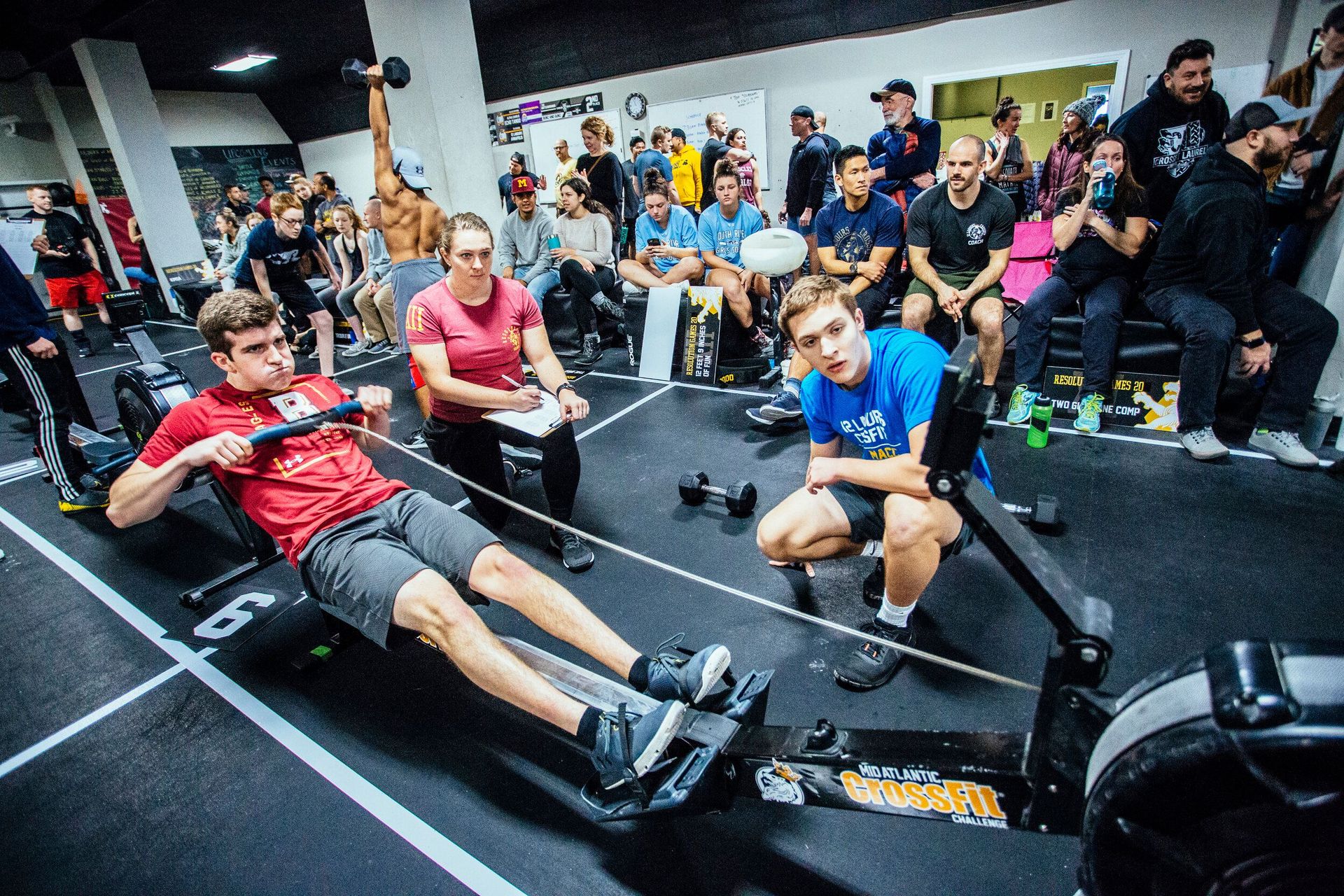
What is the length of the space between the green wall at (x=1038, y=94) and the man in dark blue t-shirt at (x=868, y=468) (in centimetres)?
628

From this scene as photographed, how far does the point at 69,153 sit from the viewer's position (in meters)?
10.2

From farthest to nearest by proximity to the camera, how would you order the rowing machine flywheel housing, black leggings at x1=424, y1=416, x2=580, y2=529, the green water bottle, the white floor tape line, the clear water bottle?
the green water bottle < the clear water bottle < black leggings at x1=424, y1=416, x2=580, y2=529 < the white floor tape line < the rowing machine flywheel housing

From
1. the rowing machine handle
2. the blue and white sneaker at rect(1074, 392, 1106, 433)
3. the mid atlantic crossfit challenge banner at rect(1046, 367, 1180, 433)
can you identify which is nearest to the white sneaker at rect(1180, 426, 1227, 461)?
the mid atlantic crossfit challenge banner at rect(1046, 367, 1180, 433)

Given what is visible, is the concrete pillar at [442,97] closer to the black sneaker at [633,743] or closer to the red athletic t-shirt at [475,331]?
the red athletic t-shirt at [475,331]

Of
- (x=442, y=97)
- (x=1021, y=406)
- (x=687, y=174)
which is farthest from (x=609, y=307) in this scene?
(x=1021, y=406)

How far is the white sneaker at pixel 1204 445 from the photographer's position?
120 inches

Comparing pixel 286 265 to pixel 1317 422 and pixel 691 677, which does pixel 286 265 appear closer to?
pixel 691 677

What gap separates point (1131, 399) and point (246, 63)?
1329cm

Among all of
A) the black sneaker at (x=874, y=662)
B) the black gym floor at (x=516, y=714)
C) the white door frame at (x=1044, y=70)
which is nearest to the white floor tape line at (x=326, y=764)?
the black gym floor at (x=516, y=714)

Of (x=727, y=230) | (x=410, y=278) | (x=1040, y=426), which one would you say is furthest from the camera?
(x=727, y=230)

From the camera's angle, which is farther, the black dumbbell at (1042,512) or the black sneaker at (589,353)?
the black sneaker at (589,353)

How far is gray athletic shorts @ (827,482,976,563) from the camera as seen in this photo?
2064 millimetres

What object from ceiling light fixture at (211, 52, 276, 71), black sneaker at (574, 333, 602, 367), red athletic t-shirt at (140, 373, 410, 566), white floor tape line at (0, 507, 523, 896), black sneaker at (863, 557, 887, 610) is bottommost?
white floor tape line at (0, 507, 523, 896)

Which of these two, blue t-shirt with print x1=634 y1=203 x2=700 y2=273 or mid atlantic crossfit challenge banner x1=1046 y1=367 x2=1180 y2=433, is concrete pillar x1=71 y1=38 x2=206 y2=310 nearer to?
blue t-shirt with print x1=634 y1=203 x2=700 y2=273
